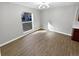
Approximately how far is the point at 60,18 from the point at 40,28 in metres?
2.43

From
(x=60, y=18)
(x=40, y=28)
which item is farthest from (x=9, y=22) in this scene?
(x=40, y=28)

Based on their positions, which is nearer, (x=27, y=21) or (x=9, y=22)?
(x=9, y=22)

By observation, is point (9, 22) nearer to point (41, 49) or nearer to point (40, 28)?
point (41, 49)

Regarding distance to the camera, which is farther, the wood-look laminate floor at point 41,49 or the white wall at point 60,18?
the white wall at point 60,18

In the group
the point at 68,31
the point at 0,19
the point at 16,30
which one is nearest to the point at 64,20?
the point at 68,31

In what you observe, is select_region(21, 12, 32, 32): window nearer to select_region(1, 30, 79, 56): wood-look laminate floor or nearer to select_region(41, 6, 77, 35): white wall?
select_region(41, 6, 77, 35): white wall

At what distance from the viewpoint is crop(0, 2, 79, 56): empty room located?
3.15 metres

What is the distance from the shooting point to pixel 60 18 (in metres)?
5.62

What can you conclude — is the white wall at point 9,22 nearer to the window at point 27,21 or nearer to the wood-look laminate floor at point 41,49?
the wood-look laminate floor at point 41,49

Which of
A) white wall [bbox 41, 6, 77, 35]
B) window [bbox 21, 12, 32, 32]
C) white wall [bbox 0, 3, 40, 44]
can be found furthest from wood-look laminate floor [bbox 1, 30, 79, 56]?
window [bbox 21, 12, 32, 32]

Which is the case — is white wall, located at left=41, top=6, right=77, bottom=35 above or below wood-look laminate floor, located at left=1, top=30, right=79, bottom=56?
above

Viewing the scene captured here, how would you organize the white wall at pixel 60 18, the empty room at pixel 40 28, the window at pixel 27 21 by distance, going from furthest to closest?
1. the window at pixel 27 21
2. the white wall at pixel 60 18
3. the empty room at pixel 40 28

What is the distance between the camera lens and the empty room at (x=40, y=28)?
3154 millimetres

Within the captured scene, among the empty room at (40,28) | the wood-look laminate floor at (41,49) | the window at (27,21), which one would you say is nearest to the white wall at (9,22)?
the empty room at (40,28)
